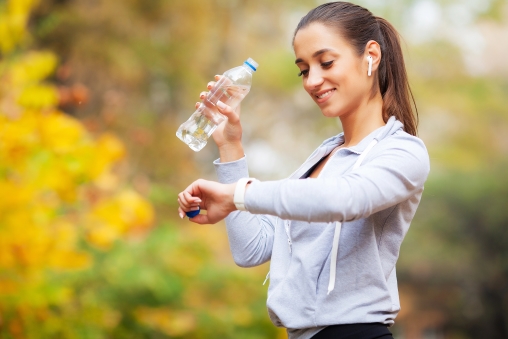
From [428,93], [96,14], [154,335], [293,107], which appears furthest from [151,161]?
[428,93]

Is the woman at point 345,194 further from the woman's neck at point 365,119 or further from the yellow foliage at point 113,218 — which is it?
the yellow foliage at point 113,218

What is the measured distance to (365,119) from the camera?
1637mm

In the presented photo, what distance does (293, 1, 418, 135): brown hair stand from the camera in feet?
5.18

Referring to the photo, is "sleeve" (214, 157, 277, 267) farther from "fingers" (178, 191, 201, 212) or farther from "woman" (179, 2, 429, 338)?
"fingers" (178, 191, 201, 212)

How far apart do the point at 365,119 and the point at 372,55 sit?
0.50ft

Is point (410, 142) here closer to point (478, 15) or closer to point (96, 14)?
point (96, 14)

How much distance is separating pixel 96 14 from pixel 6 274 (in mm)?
3682

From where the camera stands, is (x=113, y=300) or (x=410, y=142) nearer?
(x=410, y=142)

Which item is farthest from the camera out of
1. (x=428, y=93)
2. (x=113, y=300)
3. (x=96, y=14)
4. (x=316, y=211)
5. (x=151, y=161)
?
(x=428, y=93)

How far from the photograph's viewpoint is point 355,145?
1.62m

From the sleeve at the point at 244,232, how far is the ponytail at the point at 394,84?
40cm

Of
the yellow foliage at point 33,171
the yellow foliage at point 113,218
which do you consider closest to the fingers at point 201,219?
the yellow foliage at point 33,171

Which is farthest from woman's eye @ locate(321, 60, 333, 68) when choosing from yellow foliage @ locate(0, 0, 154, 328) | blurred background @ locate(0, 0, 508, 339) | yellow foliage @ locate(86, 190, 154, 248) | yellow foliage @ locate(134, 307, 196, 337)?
yellow foliage @ locate(134, 307, 196, 337)

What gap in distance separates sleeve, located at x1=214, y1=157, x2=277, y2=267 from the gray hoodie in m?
0.11
